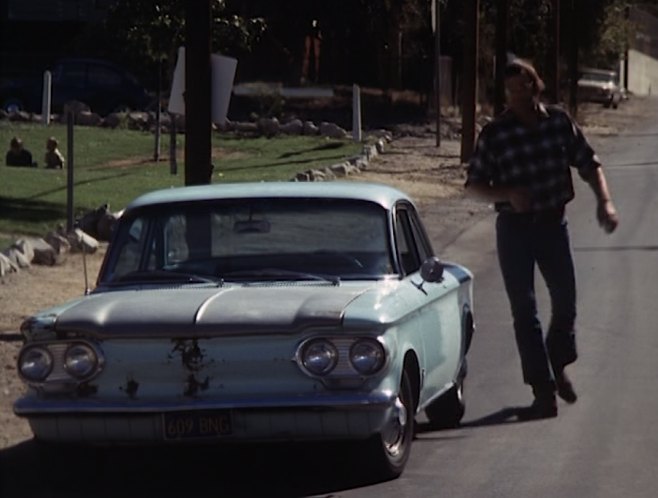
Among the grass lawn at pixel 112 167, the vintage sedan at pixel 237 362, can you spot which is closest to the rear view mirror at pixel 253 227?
the vintage sedan at pixel 237 362

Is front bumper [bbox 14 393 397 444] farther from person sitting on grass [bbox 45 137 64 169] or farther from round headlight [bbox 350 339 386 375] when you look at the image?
person sitting on grass [bbox 45 137 64 169]

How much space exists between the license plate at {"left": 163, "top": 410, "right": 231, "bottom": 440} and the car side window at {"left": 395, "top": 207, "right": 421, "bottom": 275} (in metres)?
1.57

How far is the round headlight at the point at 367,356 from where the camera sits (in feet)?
22.8

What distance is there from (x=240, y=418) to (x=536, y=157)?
8.31 feet

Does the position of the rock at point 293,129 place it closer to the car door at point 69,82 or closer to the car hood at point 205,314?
the car door at point 69,82

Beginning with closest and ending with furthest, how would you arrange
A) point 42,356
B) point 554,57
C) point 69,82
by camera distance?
1. point 42,356
2. point 69,82
3. point 554,57

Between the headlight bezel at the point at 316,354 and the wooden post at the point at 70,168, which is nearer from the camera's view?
the headlight bezel at the point at 316,354

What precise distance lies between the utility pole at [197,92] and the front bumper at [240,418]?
6427 mm

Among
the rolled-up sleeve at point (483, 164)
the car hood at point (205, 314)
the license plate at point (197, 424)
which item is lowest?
the license plate at point (197, 424)

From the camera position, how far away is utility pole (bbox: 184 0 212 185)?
13.1 m

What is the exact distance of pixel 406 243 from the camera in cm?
842

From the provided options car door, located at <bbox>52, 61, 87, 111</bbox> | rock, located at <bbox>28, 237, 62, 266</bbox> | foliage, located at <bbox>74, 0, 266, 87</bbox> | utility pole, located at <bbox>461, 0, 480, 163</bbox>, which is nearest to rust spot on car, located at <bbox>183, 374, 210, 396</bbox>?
rock, located at <bbox>28, 237, 62, 266</bbox>

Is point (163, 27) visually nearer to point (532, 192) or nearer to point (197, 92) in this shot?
point (197, 92)

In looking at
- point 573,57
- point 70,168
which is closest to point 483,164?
point 70,168
